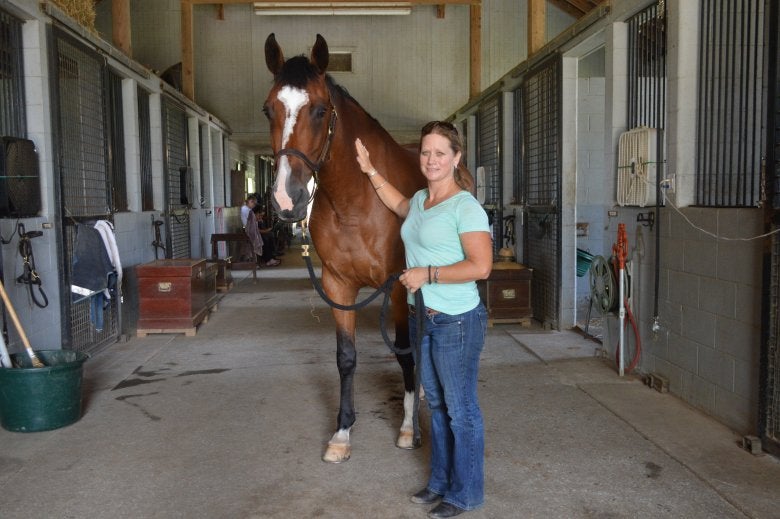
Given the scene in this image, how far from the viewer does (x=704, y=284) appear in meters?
3.35

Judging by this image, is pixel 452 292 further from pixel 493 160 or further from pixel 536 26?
pixel 493 160

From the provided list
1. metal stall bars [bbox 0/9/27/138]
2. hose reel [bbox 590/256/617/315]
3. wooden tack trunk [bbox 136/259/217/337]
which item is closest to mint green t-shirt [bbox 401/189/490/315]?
hose reel [bbox 590/256/617/315]

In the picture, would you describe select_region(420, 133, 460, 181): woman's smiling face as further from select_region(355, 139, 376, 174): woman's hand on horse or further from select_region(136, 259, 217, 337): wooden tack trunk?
Result: select_region(136, 259, 217, 337): wooden tack trunk

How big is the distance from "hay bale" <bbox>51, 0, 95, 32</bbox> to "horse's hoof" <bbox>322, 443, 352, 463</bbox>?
3.63 metres

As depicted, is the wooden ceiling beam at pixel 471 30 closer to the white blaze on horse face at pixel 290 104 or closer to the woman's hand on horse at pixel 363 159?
the woman's hand on horse at pixel 363 159

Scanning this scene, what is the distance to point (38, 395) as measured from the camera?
10.2ft

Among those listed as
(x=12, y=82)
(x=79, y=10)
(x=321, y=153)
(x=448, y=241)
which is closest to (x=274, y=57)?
(x=321, y=153)

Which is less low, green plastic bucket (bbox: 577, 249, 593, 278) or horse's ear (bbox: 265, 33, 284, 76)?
horse's ear (bbox: 265, 33, 284, 76)

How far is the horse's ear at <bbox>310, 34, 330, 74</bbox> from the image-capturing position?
247 cm

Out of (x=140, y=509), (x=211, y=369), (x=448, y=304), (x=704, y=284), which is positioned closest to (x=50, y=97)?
(x=211, y=369)

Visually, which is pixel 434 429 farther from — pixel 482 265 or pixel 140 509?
pixel 140 509

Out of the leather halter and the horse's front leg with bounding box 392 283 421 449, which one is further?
the horse's front leg with bounding box 392 283 421 449

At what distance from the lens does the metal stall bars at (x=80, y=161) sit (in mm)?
4375

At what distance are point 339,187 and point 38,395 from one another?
181cm
